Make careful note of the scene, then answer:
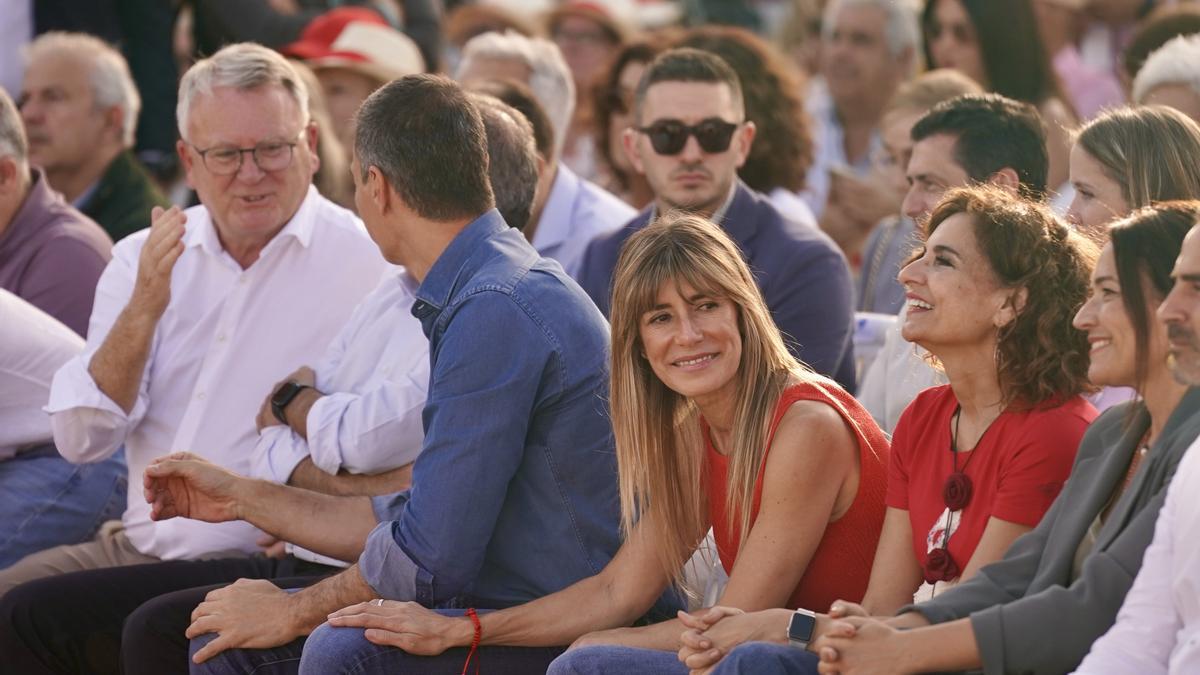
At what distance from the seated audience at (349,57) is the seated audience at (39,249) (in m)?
1.75

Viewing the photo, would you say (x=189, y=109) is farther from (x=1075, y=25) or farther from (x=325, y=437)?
(x=1075, y=25)

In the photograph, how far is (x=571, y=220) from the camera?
644 centimetres

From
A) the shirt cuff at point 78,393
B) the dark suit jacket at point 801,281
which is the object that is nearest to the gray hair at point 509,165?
the dark suit jacket at point 801,281

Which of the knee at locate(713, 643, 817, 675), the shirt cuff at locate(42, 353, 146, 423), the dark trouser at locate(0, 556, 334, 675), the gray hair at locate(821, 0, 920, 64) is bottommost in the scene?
the dark trouser at locate(0, 556, 334, 675)

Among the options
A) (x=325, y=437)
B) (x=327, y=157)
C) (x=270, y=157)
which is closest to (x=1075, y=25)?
(x=327, y=157)

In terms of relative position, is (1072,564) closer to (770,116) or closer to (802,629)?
(802,629)

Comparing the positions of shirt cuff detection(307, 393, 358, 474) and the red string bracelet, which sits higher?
shirt cuff detection(307, 393, 358, 474)

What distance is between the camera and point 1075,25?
849 centimetres

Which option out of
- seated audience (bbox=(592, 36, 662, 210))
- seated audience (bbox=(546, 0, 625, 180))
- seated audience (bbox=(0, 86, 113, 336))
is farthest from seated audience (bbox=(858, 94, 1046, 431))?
seated audience (bbox=(546, 0, 625, 180))

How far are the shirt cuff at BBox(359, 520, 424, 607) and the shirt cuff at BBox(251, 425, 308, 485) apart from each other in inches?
24.0

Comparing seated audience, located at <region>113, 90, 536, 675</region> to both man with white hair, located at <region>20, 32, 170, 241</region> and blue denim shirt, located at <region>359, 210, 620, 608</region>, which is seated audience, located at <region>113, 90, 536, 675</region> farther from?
man with white hair, located at <region>20, 32, 170, 241</region>

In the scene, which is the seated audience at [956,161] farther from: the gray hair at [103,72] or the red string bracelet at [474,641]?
the gray hair at [103,72]

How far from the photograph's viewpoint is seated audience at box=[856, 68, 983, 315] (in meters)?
6.21

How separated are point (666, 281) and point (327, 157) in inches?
122
